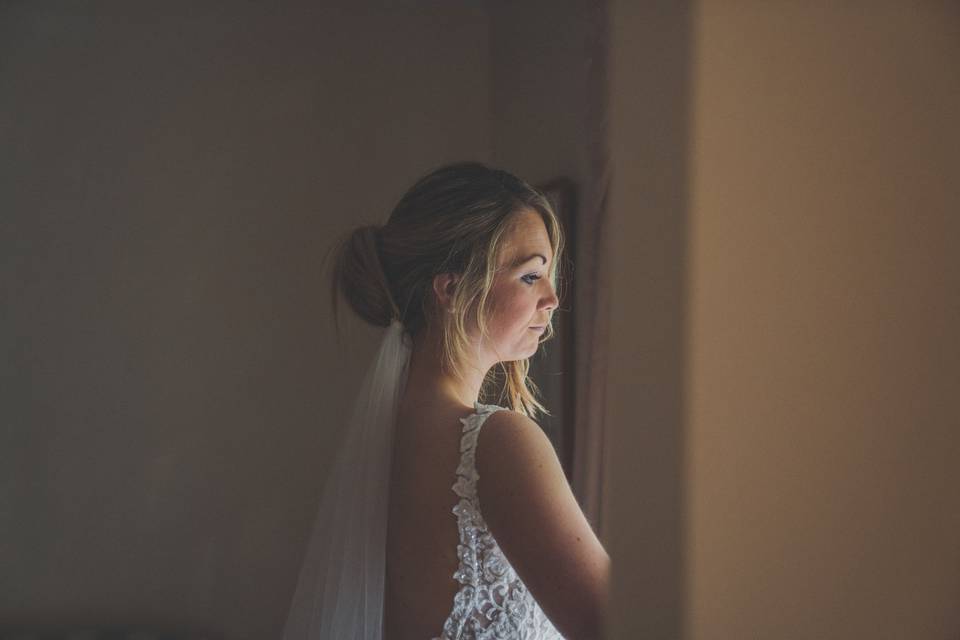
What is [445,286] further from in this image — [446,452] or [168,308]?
[168,308]

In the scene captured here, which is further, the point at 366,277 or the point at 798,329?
the point at 366,277

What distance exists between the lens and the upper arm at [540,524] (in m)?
0.51

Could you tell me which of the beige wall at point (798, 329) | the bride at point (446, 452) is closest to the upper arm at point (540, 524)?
the bride at point (446, 452)

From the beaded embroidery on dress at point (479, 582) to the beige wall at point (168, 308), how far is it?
66 cm

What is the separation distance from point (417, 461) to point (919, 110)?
1.66 feet

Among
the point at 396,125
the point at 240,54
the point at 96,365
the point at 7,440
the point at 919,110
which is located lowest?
the point at 7,440

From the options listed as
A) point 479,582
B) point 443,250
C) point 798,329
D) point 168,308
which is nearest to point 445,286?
point 443,250

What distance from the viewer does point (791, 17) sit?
0.26 meters

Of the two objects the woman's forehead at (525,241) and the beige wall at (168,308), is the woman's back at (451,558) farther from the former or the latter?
the beige wall at (168,308)

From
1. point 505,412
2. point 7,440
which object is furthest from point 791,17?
point 7,440

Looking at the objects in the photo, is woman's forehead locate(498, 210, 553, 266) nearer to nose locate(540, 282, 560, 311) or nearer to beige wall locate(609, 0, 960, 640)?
nose locate(540, 282, 560, 311)

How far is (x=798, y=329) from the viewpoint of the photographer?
0.26m

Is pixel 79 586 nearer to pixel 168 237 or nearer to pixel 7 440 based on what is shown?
pixel 7 440

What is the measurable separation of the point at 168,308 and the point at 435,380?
0.77m
